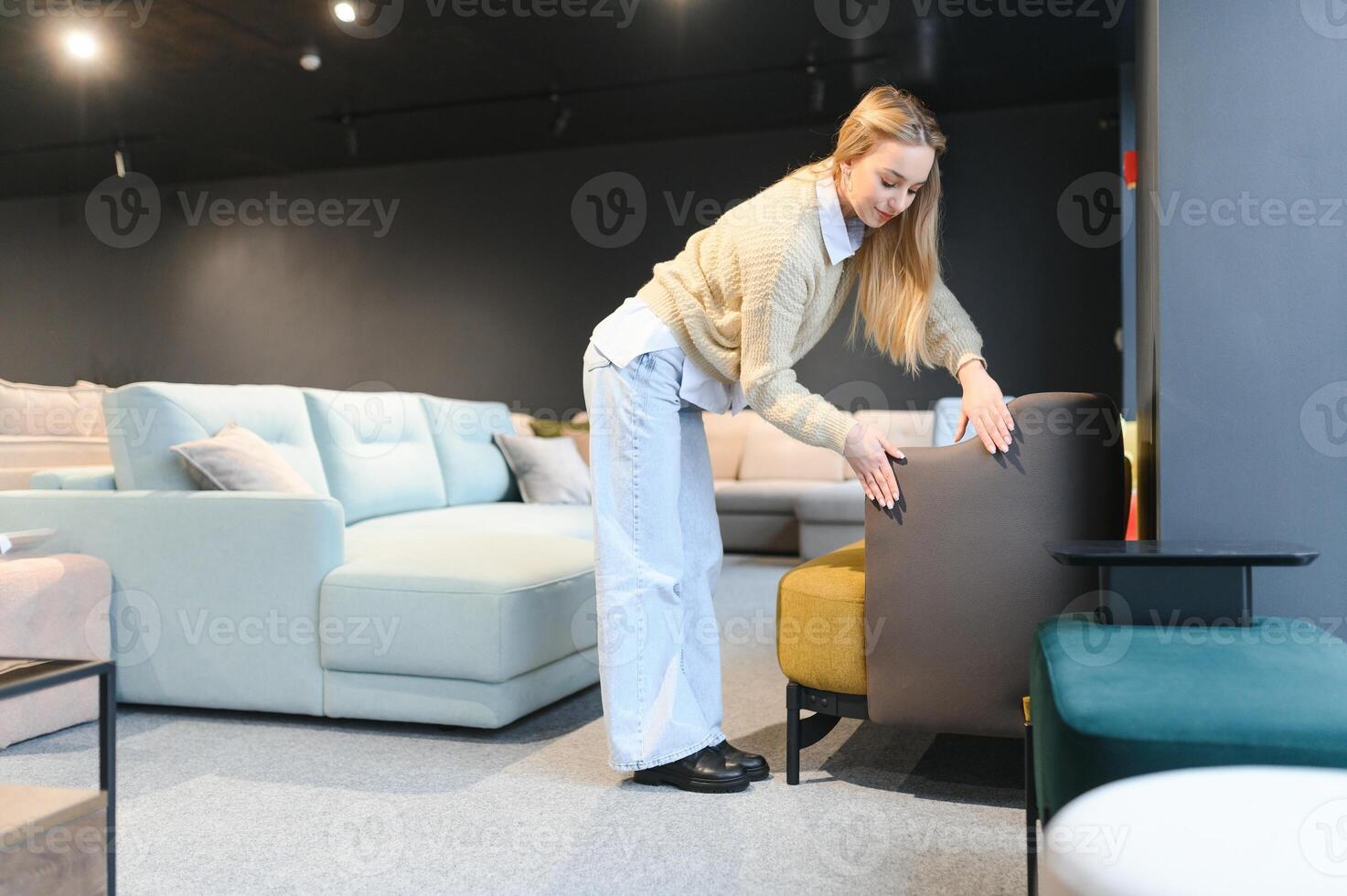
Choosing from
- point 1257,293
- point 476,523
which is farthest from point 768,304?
point 476,523

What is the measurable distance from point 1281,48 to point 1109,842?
154 cm

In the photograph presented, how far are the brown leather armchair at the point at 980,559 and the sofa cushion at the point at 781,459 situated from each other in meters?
4.83

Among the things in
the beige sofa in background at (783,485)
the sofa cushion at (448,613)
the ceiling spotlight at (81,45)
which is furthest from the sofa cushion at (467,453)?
the ceiling spotlight at (81,45)

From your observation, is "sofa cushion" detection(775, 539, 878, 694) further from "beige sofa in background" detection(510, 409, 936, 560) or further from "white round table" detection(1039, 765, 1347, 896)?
"beige sofa in background" detection(510, 409, 936, 560)

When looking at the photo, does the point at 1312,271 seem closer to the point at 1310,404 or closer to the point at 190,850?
the point at 1310,404

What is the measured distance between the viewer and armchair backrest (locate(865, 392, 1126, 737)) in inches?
76.2

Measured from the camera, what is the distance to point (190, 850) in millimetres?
1854

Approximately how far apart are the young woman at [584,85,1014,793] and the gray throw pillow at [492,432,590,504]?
8.09 feet

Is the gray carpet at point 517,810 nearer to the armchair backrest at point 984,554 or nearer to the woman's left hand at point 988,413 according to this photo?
the armchair backrest at point 984,554

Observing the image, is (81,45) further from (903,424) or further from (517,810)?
(517,810)

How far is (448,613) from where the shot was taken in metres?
2.55

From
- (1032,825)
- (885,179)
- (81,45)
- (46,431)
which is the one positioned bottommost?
(1032,825)

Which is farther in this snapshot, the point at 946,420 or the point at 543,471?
the point at 946,420

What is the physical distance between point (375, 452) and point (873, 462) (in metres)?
2.50
